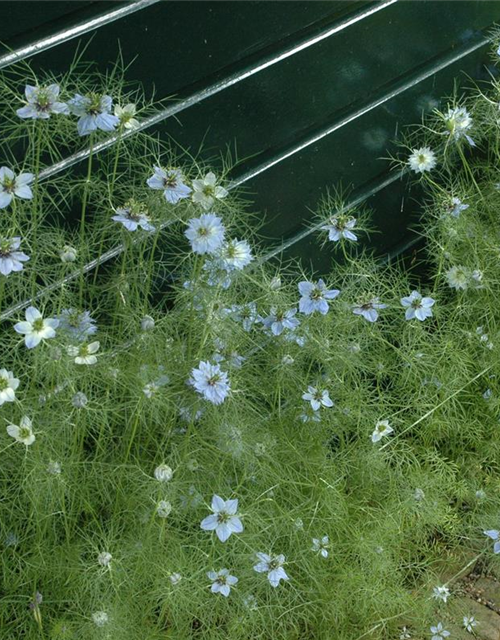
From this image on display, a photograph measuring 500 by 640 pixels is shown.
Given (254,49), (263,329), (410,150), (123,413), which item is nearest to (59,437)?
(123,413)

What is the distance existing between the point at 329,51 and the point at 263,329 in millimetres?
1082

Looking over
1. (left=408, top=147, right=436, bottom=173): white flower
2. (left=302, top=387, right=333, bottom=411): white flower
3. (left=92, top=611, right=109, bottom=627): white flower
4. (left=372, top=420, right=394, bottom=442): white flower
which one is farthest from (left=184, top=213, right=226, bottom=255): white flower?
(left=408, top=147, right=436, bottom=173): white flower

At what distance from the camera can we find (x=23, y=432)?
2.50 m

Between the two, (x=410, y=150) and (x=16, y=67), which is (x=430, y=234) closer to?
(x=410, y=150)

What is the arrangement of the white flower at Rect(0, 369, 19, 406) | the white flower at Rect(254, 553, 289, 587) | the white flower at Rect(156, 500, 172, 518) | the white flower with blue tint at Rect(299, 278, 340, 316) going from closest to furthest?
the white flower at Rect(0, 369, 19, 406) → the white flower at Rect(156, 500, 172, 518) → the white flower at Rect(254, 553, 289, 587) → the white flower with blue tint at Rect(299, 278, 340, 316)

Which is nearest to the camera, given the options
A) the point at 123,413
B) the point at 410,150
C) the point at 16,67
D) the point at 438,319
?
the point at 16,67

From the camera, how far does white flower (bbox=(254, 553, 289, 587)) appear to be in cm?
288

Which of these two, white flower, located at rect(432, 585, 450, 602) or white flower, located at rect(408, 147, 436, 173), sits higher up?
white flower, located at rect(408, 147, 436, 173)

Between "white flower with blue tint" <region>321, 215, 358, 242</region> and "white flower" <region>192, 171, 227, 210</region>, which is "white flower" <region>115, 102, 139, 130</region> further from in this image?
"white flower with blue tint" <region>321, 215, 358, 242</region>

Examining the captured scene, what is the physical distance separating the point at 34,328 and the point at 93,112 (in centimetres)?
54

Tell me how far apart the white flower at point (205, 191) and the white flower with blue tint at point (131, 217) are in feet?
0.47

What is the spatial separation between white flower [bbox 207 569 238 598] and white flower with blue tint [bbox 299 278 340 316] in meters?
0.81

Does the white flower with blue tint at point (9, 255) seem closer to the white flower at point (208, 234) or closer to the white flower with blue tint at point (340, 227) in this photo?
the white flower at point (208, 234)

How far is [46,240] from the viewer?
2.91 metres
